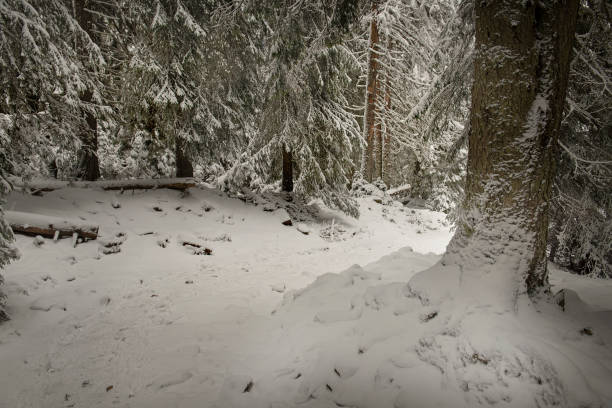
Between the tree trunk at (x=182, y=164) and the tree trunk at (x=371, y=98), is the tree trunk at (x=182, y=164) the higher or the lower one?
the lower one

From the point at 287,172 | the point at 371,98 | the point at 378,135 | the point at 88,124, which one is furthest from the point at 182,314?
the point at 378,135

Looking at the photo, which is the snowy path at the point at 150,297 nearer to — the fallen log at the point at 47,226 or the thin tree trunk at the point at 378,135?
the fallen log at the point at 47,226

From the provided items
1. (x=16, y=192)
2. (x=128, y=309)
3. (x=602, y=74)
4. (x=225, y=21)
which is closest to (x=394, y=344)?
(x=602, y=74)

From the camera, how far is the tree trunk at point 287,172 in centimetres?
1205

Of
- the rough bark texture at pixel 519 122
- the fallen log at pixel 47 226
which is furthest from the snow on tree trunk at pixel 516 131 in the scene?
the fallen log at pixel 47 226

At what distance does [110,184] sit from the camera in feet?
31.2

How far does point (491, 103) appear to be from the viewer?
131 inches

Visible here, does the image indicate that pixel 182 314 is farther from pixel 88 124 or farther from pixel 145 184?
pixel 88 124

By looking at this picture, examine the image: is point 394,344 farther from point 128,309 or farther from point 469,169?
point 128,309

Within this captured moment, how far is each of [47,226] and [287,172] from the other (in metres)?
7.68

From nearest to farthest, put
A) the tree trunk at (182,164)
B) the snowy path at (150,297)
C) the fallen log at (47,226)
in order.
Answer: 1. the snowy path at (150,297)
2. the fallen log at (47,226)
3. the tree trunk at (182,164)

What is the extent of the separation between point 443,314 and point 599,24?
3.94 m

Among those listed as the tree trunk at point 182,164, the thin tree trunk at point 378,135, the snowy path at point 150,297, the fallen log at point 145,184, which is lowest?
the snowy path at point 150,297

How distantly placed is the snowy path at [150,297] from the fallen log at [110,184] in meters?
0.25
